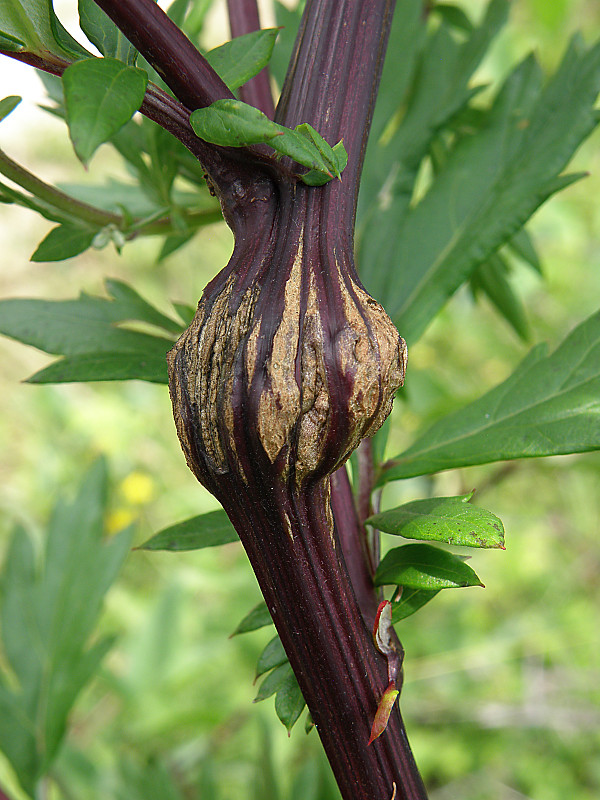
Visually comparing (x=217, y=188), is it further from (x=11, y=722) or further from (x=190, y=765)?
(x=190, y=765)

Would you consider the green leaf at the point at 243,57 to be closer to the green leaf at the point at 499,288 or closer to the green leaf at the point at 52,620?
the green leaf at the point at 499,288

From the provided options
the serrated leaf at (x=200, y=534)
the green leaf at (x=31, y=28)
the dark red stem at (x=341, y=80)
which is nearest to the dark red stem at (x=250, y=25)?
the dark red stem at (x=341, y=80)

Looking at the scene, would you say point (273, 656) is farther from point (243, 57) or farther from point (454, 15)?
point (454, 15)

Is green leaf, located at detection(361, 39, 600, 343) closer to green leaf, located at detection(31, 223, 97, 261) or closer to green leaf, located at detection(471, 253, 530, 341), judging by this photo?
Answer: green leaf, located at detection(471, 253, 530, 341)

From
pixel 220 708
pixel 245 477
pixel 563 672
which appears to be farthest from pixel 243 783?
pixel 245 477

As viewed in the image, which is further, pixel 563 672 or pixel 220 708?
pixel 563 672
